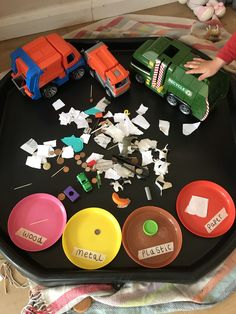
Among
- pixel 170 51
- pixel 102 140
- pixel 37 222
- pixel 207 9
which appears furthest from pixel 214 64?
pixel 37 222

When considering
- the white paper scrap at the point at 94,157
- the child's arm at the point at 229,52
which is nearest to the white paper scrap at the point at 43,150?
the white paper scrap at the point at 94,157

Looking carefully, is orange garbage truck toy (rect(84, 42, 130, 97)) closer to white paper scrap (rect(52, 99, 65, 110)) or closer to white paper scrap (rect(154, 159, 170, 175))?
white paper scrap (rect(52, 99, 65, 110))

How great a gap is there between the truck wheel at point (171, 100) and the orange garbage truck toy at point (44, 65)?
0.27 meters

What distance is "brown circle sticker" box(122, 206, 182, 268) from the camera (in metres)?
0.81

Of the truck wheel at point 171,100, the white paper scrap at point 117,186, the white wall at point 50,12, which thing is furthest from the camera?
the white wall at point 50,12

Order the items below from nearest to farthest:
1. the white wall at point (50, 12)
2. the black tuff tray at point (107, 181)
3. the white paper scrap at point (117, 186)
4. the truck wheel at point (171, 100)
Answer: the black tuff tray at point (107, 181) < the white paper scrap at point (117, 186) < the truck wheel at point (171, 100) < the white wall at point (50, 12)

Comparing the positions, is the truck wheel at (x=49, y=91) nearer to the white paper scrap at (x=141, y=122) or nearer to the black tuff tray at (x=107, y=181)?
the black tuff tray at (x=107, y=181)

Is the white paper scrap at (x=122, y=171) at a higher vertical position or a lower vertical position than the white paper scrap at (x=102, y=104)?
lower

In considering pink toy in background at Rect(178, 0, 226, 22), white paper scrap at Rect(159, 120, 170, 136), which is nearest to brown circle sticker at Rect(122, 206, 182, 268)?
white paper scrap at Rect(159, 120, 170, 136)

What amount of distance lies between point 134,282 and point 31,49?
0.68m

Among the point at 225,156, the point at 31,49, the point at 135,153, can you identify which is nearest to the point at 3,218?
the point at 135,153

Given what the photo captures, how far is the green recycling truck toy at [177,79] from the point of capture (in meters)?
0.93

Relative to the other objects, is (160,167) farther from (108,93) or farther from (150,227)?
(108,93)

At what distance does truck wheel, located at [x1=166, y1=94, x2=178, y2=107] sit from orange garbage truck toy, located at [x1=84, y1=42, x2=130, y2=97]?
0.39ft
